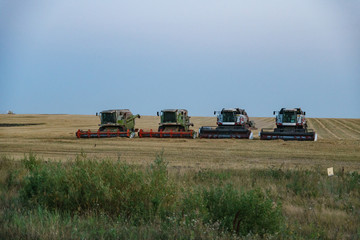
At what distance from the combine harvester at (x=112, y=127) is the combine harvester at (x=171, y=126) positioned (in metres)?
1.78

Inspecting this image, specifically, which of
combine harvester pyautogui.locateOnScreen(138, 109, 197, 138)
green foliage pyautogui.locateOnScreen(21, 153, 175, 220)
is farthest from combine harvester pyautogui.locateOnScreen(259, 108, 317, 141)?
green foliage pyautogui.locateOnScreen(21, 153, 175, 220)

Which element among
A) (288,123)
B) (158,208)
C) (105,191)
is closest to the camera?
(158,208)

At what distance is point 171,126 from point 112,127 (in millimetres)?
5109

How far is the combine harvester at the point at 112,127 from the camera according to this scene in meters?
32.8

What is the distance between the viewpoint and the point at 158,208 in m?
7.33

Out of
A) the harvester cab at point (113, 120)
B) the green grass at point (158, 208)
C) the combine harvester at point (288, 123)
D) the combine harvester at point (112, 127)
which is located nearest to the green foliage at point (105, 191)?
the green grass at point (158, 208)

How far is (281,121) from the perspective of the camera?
33000 millimetres

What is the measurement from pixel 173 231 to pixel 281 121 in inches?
1110

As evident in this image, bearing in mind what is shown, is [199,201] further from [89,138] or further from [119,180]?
[89,138]

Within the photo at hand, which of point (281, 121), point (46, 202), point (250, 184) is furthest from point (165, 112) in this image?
point (46, 202)

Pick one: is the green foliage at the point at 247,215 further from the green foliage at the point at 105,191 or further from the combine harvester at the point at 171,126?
the combine harvester at the point at 171,126

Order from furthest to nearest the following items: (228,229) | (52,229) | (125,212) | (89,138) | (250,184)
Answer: (89,138)
(250,184)
(125,212)
(228,229)
(52,229)

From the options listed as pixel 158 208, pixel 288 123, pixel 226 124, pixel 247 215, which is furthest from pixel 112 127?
pixel 247 215

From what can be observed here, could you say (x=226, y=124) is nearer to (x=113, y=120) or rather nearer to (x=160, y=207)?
(x=113, y=120)
